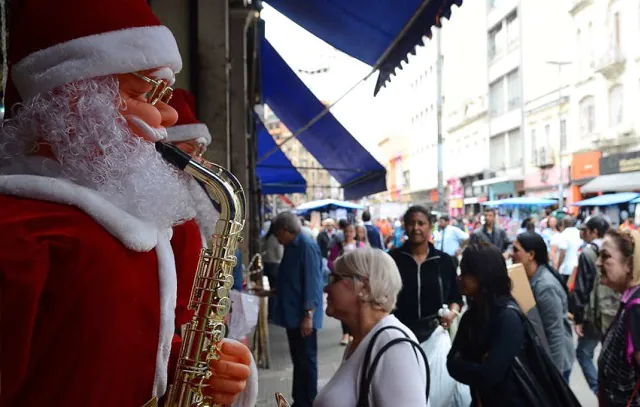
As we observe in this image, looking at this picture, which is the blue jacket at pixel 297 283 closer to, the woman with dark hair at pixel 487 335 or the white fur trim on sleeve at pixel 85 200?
the woman with dark hair at pixel 487 335

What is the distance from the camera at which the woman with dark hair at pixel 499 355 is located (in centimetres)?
319

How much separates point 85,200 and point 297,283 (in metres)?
5.21

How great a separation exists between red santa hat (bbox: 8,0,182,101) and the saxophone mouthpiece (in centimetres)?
22

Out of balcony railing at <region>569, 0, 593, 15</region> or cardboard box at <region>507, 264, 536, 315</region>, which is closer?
cardboard box at <region>507, 264, 536, 315</region>

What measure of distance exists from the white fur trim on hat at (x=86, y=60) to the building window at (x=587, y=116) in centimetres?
3119

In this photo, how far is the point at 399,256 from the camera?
5.25 meters

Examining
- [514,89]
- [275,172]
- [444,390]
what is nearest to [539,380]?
[444,390]

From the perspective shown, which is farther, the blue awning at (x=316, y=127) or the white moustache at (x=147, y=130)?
the blue awning at (x=316, y=127)

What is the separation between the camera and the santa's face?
168 cm

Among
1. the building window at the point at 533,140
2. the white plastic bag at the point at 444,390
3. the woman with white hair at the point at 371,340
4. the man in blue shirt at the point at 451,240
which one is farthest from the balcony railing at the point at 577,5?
the woman with white hair at the point at 371,340

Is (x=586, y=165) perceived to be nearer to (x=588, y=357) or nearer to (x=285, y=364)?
(x=285, y=364)

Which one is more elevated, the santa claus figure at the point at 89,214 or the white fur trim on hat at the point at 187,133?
the white fur trim on hat at the point at 187,133

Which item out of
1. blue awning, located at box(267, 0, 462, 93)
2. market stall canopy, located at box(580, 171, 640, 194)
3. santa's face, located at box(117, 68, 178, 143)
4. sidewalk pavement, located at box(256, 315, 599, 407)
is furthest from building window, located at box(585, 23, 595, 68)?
santa's face, located at box(117, 68, 178, 143)

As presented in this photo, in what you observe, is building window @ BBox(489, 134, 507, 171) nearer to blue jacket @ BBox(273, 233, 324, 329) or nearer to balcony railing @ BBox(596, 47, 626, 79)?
balcony railing @ BBox(596, 47, 626, 79)
